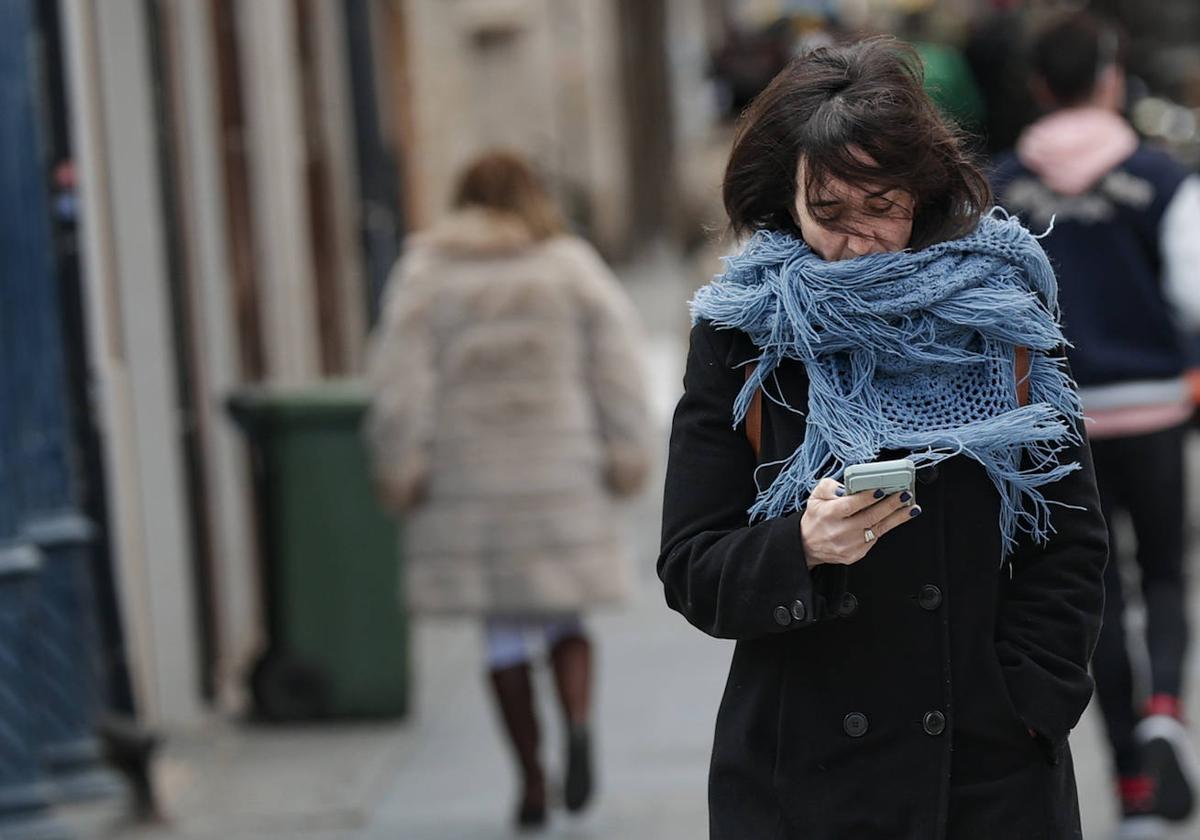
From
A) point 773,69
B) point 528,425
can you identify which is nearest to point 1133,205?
point 528,425

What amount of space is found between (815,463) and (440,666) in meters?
5.68

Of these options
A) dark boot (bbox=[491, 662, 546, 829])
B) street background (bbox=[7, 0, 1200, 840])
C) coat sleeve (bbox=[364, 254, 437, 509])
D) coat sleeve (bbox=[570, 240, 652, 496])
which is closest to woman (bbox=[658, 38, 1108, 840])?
street background (bbox=[7, 0, 1200, 840])

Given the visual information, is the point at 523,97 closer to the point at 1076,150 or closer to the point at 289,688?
the point at 289,688

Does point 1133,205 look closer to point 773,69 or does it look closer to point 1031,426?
point 1031,426

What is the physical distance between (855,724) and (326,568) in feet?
15.1

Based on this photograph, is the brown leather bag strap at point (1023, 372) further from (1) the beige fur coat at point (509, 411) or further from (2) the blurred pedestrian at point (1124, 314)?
(1) the beige fur coat at point (509, 411)

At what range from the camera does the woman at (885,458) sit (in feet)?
8.68

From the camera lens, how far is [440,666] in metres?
8.20

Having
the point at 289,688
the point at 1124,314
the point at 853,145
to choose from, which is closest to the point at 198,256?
the point at 289,688

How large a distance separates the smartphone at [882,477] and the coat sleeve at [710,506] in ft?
0.72

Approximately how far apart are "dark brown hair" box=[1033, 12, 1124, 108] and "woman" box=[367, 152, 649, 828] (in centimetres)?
137

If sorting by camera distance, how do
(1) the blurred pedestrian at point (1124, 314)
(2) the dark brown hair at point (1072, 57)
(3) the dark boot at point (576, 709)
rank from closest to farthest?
(1) the blurred pedestrian at point (1124, 314), (2) the dark brown hair at point (1072, 57), (3) the dark boot at point (576, 709)

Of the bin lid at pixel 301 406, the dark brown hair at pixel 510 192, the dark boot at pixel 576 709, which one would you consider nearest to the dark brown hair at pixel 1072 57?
the dark brown hair at pixel 510 192

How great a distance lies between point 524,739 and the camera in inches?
228
